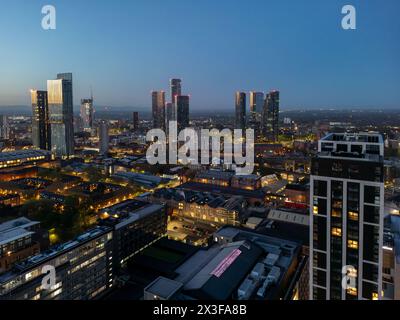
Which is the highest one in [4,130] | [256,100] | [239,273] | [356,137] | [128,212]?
[256,100]

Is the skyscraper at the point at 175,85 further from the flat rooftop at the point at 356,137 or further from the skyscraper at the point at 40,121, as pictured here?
the flat rooftop at the point at 356,137

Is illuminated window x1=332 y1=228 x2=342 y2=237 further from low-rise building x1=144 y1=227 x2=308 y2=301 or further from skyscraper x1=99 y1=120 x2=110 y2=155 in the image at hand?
skyscraper x1=99 y1=120 x2=110 y2=155

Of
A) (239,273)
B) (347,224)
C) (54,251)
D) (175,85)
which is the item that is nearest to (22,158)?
(54,251)

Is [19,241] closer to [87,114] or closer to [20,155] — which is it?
[20,155]

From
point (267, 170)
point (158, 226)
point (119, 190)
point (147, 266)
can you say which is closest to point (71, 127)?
point (119, 190)

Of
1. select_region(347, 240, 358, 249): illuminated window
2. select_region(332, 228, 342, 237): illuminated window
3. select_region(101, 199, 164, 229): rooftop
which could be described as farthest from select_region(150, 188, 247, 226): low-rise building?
select_region(347, 240, 358, 249): illuminated window
